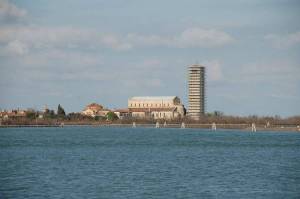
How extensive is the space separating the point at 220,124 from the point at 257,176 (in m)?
154

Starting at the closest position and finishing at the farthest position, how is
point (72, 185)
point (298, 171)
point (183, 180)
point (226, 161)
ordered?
point (72, 185) → point (183, 180) → point (298, 171) → point (226, 161)

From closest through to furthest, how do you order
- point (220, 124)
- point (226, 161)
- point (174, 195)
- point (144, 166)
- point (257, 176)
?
point (174, 195)
point (257, 176)
point (144, 166)
point (226, 161)
point (220, 124)

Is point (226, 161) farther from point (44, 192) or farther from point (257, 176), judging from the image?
point (44, 192)

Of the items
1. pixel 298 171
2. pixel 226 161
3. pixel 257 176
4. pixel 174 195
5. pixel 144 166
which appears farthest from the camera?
pixel 226 161

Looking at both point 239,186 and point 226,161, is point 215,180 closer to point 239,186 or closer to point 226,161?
point 239,186

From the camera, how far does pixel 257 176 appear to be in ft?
143

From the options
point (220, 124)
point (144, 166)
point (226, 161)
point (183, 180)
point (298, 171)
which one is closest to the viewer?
point (183, 180)

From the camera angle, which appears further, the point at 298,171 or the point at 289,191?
the point at 298,171

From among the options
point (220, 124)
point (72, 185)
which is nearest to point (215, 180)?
point (72, 185)

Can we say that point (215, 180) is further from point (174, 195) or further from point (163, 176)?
point (174, 195)

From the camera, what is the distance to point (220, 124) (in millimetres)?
197250

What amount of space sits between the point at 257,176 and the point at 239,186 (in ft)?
18.9

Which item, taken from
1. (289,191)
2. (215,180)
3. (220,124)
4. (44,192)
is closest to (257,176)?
(215,180)

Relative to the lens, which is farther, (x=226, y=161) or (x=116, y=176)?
(x=226, y=161)
